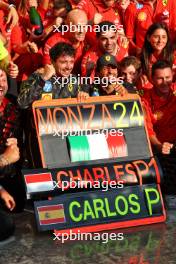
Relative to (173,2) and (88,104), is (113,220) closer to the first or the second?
(88,104)

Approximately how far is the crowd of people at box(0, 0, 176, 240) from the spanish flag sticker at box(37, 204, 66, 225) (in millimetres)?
233

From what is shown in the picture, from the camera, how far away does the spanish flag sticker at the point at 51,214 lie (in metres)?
4.66

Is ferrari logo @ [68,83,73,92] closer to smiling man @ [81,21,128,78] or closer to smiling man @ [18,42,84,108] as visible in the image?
smiling man @ [18,42,84,108]

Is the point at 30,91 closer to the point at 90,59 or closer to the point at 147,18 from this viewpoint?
the point at 90,59

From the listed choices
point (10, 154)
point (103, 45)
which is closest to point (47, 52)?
point (103, 45)

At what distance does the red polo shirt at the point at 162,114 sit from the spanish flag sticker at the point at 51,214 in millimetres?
1595

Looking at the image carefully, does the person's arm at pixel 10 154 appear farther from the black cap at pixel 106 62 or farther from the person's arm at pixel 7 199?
the black cap at pixel 106 62

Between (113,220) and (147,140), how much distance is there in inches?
30.7

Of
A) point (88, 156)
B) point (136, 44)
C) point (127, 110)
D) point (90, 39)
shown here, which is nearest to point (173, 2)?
point (136, 44)

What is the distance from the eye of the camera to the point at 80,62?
23.0 ft

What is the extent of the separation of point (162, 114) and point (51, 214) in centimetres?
177

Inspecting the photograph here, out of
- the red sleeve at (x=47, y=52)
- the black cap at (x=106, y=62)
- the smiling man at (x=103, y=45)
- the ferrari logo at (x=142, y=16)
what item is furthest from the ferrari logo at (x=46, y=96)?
the ferrari logo at (x=142, y=16)

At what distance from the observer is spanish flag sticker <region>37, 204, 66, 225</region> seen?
15.3 ft

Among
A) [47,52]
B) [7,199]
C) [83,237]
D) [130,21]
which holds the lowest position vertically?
[83,237]
